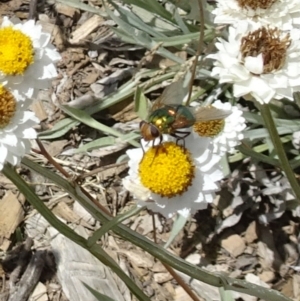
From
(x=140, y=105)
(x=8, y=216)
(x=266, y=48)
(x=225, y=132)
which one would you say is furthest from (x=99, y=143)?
(x=266, y=48)

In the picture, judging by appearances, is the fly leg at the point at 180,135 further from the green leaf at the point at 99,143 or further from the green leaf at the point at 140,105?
the green leaf at the point at 99,143

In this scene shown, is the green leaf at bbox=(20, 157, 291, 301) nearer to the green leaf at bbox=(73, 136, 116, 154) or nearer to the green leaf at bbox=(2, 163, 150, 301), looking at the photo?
the green leaf at bbox=(2, 163, 150, 301)

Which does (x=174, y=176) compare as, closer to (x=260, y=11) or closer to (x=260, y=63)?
(x=260, y=63)

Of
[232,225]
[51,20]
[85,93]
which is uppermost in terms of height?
[51,20]

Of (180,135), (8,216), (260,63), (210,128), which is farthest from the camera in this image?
(8,216)

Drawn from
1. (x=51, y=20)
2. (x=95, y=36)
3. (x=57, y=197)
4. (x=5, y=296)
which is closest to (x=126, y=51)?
(x=95, y=36)

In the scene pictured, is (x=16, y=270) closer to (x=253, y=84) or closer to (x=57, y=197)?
(x=57, y=197)

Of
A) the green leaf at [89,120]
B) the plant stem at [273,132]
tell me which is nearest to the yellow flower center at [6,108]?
the plant stem at [273,132]
